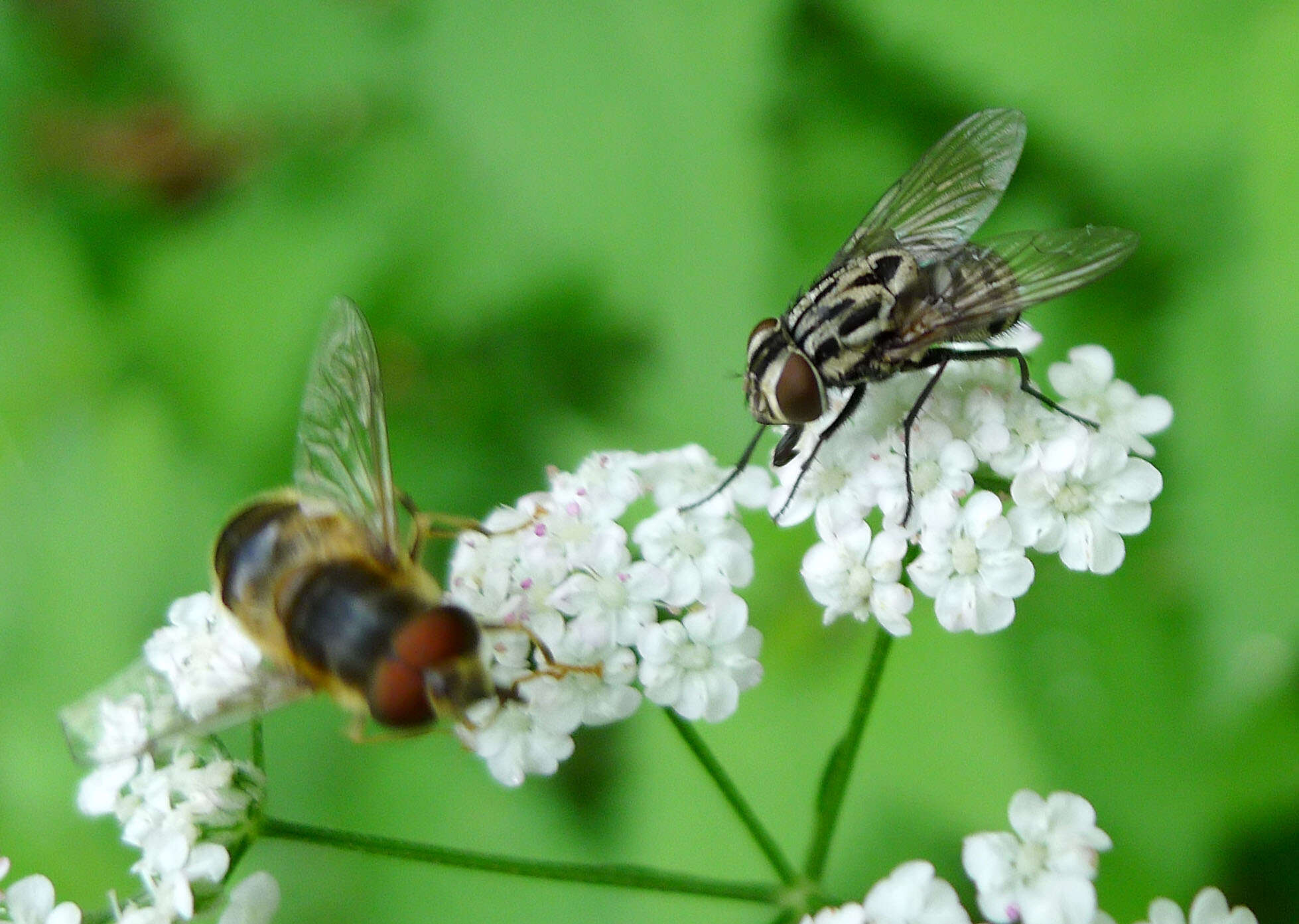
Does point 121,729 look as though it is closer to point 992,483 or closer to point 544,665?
point 544,665

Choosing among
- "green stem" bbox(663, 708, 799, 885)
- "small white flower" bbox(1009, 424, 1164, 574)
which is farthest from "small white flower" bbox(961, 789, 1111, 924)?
"green stem" bbox(663, 708, 799, 885)

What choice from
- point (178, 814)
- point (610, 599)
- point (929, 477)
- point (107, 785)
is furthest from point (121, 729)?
point (929, 477)

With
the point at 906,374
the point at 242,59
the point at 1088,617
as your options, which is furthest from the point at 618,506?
the point at 242,59

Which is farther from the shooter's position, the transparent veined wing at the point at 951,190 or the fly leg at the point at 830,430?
the transparent veined wing at the point at 951,190

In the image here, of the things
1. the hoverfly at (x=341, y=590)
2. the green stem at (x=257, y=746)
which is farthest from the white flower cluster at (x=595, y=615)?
the green stem at (x=257, y=746)

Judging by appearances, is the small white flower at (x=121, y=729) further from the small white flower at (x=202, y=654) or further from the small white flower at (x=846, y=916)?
the small white flower at (x=846, y=916)
